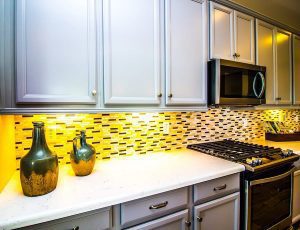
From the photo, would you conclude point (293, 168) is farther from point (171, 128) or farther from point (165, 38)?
point (165, 38)

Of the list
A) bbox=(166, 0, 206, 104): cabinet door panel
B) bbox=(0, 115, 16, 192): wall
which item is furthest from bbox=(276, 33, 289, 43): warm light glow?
bbox=(0, 115, 16, 192): wall

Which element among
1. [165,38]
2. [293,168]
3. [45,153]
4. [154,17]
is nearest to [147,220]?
[45,153]

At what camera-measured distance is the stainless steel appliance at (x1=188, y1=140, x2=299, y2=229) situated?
4.50 feet

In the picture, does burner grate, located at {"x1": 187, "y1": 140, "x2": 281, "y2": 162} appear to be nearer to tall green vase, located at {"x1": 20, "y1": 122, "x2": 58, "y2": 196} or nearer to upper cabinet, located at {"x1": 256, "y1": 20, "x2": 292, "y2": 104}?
upper cabinet, located at {"x1": 256, "y1": 20, "x2": 292, "y2": 104}

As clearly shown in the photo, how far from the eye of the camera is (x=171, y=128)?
1.82 meters

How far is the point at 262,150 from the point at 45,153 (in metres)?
1.83

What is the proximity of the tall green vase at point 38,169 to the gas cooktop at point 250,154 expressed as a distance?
1.28 m

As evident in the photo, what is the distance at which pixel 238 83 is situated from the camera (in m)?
1.70

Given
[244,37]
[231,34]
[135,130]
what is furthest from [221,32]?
[135,130]

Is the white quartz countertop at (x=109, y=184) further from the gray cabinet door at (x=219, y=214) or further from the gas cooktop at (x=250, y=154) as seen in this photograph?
the gray cabinet door at (x=219, y=214)

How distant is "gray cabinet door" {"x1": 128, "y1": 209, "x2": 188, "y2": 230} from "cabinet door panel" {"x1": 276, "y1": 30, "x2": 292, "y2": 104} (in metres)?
1.85

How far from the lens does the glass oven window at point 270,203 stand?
141 cm

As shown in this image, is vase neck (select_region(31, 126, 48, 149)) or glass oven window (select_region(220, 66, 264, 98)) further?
glass oven window (select_region(220, 66, 264, 98))

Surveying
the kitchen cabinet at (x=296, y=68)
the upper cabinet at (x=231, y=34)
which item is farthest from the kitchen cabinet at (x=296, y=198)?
the upper cabinet at (x=231, y=34)
